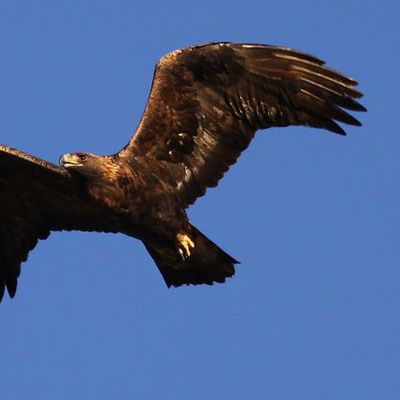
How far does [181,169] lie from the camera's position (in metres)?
25.3

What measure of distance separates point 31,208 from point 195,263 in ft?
7.85

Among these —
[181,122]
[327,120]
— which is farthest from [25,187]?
[327,120]

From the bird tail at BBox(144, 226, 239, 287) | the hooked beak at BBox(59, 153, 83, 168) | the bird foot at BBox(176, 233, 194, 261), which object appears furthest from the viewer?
the bird tail at BBox(144, 226, 239, 287)

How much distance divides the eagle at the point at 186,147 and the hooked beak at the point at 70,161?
0.01 metres

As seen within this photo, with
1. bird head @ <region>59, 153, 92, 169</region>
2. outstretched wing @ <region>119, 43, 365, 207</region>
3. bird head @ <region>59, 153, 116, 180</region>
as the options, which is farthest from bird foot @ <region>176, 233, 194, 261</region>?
bird head @ <region>59, 153, 92, 169</region>

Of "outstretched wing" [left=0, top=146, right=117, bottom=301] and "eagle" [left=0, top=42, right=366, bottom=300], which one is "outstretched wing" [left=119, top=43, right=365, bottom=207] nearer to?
"eagle" [left=0, top=42, right=366, bottom=300]

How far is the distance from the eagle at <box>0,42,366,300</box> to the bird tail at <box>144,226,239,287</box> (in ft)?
0.04

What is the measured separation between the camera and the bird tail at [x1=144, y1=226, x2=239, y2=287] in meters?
25.0

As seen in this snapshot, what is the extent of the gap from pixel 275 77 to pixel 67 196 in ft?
10.1

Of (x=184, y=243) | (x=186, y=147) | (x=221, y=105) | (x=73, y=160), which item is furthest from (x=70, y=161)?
(x=221, y=105)

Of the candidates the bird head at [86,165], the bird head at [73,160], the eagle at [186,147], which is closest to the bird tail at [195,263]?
the eagle at [186,147]

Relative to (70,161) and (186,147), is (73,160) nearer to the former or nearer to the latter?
(70,161)

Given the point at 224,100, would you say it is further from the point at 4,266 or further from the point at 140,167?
the point at 4,266

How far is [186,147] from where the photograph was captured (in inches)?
995
